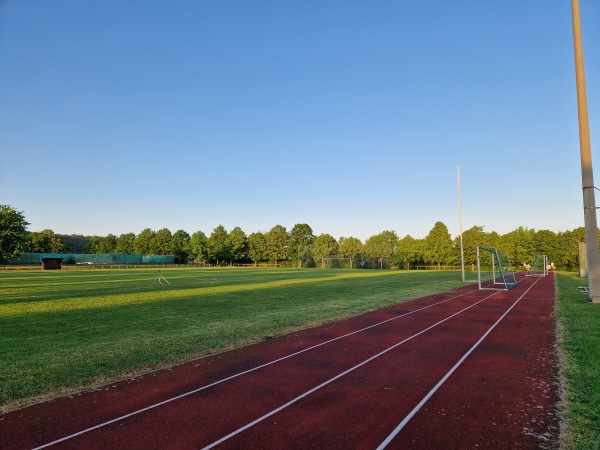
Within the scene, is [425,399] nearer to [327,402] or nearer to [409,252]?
[327,402]

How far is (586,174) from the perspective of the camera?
16.0m

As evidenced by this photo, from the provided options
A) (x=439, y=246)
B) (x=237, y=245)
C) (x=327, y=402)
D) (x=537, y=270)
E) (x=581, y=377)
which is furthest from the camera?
(x=237, y=245)

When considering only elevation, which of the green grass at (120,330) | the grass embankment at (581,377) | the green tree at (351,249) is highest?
the green tree at (351,249)

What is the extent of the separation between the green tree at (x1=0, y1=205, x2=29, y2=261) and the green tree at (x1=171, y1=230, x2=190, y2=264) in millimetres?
55223

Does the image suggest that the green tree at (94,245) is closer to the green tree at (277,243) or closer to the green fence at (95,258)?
the green fence at (95,258)

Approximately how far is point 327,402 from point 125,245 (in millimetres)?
139920

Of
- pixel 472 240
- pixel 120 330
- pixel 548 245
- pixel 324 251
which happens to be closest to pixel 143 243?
pixel 324 251

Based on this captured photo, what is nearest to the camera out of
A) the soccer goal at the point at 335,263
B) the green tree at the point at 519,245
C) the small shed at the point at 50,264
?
the small shed at the point at 50,264

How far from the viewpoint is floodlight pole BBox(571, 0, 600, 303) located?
15492 mm

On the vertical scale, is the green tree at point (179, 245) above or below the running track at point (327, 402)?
above

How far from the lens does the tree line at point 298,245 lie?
8275cm

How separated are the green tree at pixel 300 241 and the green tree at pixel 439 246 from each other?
112ft

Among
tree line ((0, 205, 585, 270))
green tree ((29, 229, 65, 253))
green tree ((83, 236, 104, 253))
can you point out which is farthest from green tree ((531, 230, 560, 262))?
green tree ((83, 236, 104, 253))

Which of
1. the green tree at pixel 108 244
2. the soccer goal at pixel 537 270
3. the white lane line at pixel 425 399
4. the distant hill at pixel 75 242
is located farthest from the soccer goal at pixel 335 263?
the distant hill at pixel 75 242
